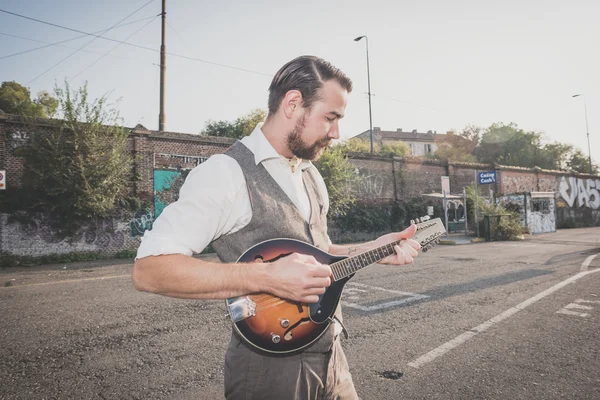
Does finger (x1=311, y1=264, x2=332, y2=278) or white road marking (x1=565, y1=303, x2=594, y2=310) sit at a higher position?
finger (x1=311, y1=264, x2=332, y2=278)

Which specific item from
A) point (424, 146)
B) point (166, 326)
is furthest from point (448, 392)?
point (424, 146)

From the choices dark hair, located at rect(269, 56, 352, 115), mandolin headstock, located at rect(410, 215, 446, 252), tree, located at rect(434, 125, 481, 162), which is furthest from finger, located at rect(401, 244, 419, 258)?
tree, located at rect(434, 125, 481, 162)

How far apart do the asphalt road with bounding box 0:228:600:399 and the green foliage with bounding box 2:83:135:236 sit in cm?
607

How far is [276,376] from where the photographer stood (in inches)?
55.2

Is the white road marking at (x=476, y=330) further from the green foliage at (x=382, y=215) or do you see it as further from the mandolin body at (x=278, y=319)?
the green foliage at (x=382, y=215)

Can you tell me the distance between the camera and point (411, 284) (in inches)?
281

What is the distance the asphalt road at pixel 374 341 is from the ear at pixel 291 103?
2.53 m

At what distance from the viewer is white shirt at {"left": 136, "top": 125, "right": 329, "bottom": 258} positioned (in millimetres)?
1194

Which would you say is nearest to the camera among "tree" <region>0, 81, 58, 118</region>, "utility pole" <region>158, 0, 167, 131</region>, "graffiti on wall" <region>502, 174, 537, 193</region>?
"utility pole" <region>158, 0, 167, 131</region>

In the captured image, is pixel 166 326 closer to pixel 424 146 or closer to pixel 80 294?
pixel 80 294

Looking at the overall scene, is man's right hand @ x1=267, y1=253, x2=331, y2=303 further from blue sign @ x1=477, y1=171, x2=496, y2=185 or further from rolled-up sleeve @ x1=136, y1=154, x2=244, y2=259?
blue sign @ x1=477, y1=171, x2=496, y2=185

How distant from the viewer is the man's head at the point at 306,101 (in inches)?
63.6

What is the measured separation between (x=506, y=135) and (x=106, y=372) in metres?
63.5

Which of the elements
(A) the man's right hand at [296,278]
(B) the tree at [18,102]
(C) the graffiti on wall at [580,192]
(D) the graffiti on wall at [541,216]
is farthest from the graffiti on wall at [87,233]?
(C) the graffiti on wall at [580,192]
